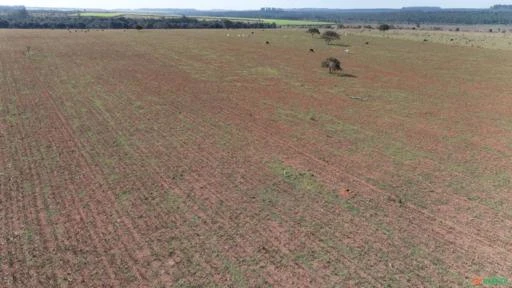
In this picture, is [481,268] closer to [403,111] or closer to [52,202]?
[52,202]

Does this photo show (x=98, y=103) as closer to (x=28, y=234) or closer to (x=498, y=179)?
(x=28, y=234)

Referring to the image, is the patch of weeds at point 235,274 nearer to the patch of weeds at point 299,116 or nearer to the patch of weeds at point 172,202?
the patch of weeds at point 172,202

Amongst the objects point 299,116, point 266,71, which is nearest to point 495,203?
point 299,116

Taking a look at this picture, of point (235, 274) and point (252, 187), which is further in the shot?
point (252, 187)

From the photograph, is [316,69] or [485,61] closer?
[316,69]

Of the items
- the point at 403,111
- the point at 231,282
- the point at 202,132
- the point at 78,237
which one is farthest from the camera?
the point at 403,111

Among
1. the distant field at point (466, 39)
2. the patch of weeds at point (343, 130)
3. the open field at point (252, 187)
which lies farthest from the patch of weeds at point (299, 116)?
the distant field at point (466, 39)

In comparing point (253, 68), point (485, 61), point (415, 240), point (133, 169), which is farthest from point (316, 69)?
point (415, 240)

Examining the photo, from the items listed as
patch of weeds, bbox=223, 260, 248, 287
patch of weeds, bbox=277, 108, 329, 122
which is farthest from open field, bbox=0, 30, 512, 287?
patch of weeds, bbox=277, 108, 329, 122
